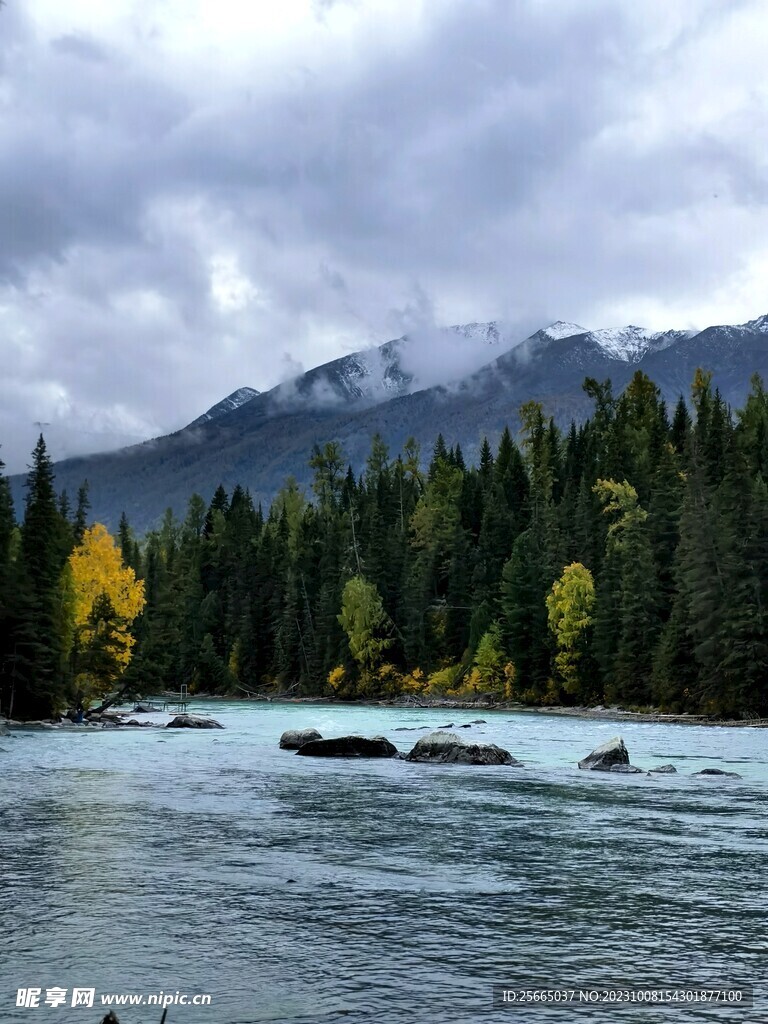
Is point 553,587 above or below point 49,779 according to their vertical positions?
above

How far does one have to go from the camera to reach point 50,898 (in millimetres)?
15633

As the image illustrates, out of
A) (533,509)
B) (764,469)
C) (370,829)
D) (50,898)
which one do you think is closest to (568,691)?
(764,469)

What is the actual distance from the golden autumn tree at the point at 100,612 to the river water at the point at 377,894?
42.8 m

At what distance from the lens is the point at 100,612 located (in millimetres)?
76000

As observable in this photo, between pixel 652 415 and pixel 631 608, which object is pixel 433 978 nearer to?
pixel 631 608

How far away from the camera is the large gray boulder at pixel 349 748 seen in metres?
43.6

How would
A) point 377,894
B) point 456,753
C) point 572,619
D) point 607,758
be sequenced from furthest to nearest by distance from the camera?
1. point 572,619
2. point 456,753
3. point 607,758
4. point 377,894

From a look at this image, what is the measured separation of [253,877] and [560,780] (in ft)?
60.3

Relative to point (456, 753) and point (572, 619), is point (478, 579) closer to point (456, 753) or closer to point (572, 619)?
point (572, 619)

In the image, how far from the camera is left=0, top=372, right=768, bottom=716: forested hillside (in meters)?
75.9

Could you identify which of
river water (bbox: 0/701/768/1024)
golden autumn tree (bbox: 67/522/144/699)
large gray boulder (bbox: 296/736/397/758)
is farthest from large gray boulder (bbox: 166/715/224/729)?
river water (bbox: 0/701/768/1024)

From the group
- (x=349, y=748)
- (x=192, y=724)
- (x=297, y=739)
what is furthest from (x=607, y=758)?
(x=192, y=724)

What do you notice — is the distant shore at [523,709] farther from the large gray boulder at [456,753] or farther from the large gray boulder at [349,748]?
the large gray boulder at [349,748]

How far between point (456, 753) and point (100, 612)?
42.4 m
